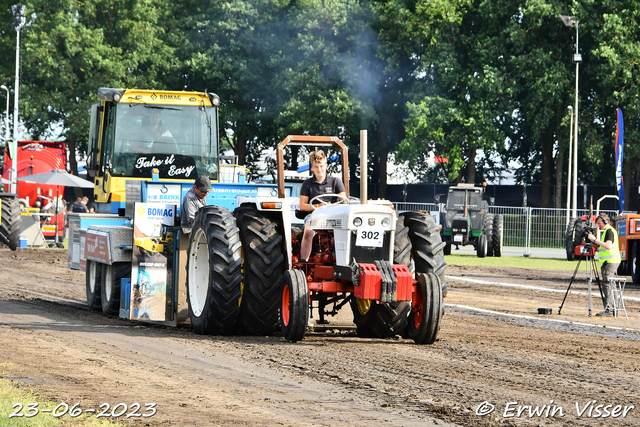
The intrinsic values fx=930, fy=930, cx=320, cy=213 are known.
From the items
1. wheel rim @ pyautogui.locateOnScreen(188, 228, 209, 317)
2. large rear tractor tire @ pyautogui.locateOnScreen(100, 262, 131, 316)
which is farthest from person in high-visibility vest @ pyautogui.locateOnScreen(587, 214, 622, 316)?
large rear tractor tire @ pyautogui.locateOnScreen(100, 262, 131, 316)

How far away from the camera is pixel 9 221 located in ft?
87.0

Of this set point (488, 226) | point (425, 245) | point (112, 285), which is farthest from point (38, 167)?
point (425, 245)

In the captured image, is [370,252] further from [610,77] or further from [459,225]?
[610,77]

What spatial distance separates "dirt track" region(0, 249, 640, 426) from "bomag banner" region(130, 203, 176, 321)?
268mm

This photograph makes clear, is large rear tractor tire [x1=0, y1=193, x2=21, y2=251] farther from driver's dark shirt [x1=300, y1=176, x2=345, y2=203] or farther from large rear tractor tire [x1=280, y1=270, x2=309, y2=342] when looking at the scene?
large rear tractor tire [x1=280, y1=270, x2=309, y2=342]

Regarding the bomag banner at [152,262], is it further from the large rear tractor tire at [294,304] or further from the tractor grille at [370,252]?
the tractor grille at [370,252]

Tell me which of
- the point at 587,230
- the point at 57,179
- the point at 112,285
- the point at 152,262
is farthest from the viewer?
the point at 57,179

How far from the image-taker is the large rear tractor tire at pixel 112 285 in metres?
12.1

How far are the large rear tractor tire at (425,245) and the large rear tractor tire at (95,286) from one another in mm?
5023

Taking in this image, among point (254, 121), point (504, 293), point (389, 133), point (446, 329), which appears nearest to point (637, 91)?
point (389, 133)

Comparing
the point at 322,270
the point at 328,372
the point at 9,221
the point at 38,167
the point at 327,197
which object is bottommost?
the point at 328,372

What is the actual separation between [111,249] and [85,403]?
583 centimetres

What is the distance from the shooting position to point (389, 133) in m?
45.2

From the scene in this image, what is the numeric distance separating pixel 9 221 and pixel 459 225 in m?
14.2
